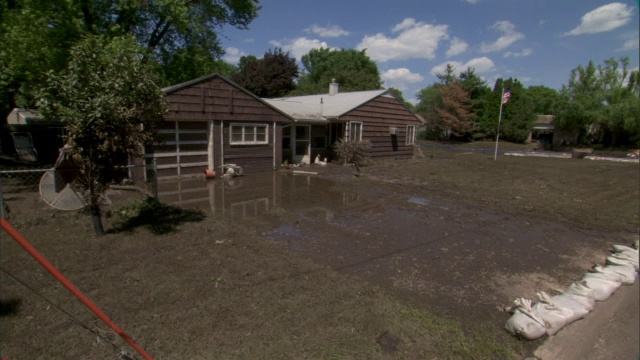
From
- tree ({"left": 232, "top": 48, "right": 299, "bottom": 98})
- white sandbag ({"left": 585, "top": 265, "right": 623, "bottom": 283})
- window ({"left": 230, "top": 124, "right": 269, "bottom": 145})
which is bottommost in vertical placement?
white sandbag ({"left": 585, "top": 265, "right": 623, "bottom": 283})

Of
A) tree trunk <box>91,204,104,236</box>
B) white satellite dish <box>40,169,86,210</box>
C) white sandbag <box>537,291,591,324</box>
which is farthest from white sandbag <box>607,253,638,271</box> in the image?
white satellite dish <box>40,169,86,210</box>

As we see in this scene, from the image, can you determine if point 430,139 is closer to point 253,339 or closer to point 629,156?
point 629,156

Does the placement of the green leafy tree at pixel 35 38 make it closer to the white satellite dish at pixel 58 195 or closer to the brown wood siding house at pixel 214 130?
the brown wood siding house at pixel 214 130

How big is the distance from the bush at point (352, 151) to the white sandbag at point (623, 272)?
1281cm

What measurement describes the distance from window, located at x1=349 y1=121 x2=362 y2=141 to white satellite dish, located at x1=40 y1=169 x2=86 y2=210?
1308cm

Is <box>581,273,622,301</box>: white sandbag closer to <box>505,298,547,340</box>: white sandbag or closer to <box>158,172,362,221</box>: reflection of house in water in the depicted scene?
<box>505,298,547,340</box>: white sandbag

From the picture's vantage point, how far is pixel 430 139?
46156 millimetres

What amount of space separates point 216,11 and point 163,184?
33.0 feet

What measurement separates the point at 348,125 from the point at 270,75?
25.1 metres

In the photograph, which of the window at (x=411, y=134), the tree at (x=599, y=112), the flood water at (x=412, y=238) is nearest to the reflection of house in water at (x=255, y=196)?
the flood water at (x=412, y=238)

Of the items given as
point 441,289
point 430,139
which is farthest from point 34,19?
point 430,139

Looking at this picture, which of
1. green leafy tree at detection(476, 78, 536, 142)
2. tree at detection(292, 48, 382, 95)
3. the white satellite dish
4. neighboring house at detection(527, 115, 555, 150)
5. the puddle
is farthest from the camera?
tree at detection(292, 48, 382, 95)

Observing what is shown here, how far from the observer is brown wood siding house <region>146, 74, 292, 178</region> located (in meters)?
12.4

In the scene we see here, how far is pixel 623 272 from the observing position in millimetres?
4934
